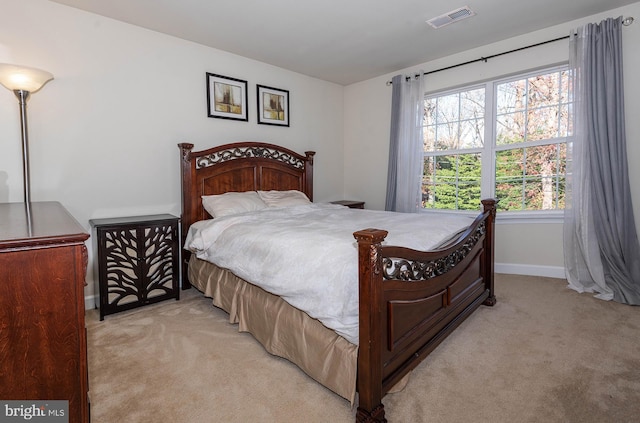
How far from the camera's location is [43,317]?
102 centimetres

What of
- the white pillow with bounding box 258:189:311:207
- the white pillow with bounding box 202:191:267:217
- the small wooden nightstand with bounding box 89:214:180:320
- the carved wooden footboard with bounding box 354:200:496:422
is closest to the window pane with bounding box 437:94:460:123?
the white pillow with bounding box 258:189:311:207

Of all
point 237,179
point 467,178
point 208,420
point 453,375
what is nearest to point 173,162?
point 237,179

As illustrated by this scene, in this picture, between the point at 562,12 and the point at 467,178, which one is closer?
the point at 562,12

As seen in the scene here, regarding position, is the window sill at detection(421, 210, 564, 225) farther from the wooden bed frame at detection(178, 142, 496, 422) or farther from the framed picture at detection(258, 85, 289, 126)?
the framed picture at detection(258, 85, 289, 126)

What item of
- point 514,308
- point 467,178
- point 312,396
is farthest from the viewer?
point 467,178

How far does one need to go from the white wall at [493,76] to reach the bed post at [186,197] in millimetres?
2526

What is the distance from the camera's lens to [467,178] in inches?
164

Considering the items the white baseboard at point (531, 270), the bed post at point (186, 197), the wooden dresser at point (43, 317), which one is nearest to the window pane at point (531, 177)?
the white baseboard at point (531, 270)

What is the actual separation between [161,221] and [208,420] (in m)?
1.84

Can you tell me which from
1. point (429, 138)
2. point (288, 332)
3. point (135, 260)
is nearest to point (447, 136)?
point (429, 138)

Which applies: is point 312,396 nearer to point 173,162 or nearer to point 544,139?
point 173,162

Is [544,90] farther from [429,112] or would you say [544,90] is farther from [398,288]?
[398,288]

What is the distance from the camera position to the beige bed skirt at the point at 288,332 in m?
1.61

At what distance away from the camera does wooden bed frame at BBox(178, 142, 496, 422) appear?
1479 millimetres
